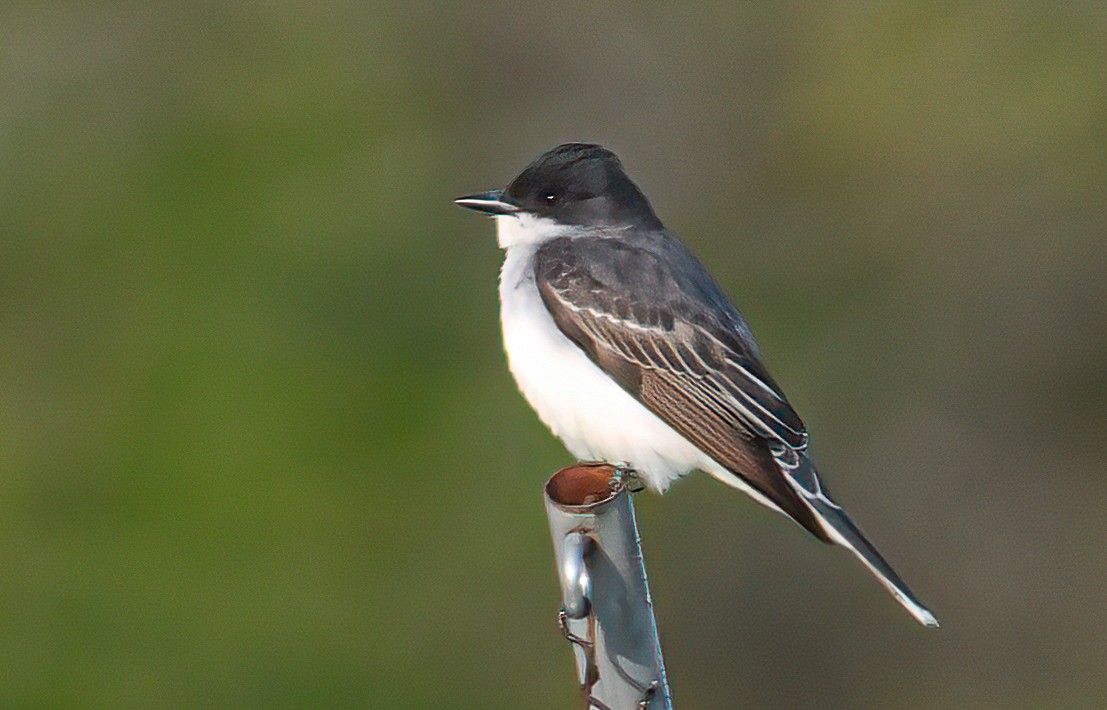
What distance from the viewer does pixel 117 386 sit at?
349 inches

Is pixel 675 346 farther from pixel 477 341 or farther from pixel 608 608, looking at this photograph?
pixel 477 341

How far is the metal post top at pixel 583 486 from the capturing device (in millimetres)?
4234

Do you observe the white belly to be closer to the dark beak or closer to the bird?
the bird

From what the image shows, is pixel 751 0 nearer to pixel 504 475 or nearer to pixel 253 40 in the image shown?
pixel 253 40

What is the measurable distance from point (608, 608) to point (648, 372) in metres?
1.05

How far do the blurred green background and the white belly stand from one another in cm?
320

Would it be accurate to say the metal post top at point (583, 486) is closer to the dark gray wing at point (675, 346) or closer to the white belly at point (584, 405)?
the white belly at point (584, 405)

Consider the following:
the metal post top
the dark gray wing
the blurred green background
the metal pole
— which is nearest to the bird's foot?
the metal post top

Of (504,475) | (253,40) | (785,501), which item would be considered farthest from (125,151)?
Result: (785,501)

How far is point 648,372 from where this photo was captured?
4785 millimetres

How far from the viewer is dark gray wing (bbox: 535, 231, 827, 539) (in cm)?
467

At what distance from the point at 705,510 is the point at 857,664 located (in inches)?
40.9

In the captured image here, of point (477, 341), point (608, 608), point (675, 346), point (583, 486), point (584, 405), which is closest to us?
point (608, 608)

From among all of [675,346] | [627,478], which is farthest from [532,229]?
[627,478]
